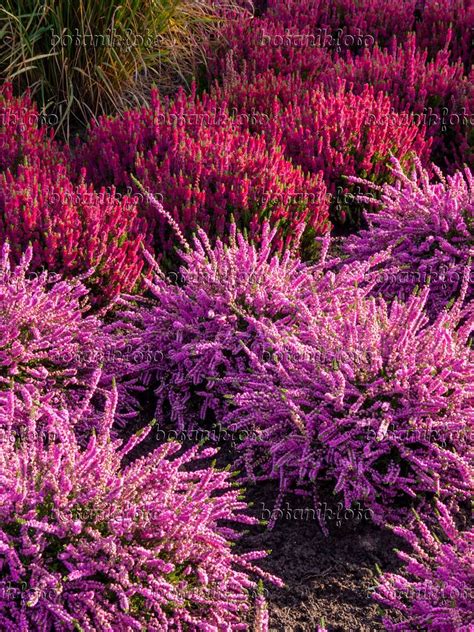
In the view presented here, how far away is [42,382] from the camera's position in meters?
3.49

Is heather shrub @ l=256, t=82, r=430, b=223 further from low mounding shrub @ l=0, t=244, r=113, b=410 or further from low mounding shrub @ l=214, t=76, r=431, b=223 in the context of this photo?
low mounding shrub @ l=0, t=244, r=113, b=410

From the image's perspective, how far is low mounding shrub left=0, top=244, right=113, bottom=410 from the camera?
3.43 meters

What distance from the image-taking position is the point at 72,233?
3.99 m

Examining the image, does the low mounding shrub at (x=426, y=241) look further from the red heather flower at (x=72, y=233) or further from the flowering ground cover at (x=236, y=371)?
the red heather flower at (x=72, y=233)

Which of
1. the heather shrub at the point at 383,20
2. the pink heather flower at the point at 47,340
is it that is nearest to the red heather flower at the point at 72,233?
the pink heather flower at the point at 47,340

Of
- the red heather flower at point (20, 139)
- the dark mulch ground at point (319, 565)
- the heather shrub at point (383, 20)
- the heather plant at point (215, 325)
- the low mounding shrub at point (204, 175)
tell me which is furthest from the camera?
the heather shrub at point (383, 20)

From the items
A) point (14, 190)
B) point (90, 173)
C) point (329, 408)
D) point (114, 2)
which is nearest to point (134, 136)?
point (90, 173)

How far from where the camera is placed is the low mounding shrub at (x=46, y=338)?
11.3 feet

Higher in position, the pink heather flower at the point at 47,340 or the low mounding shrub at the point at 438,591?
the pink heather flower at the point at 47,340

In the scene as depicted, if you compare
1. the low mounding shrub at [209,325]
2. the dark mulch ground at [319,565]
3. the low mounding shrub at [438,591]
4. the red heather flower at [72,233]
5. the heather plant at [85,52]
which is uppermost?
the heather plant at [85,52]

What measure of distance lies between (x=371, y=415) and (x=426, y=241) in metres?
1.48

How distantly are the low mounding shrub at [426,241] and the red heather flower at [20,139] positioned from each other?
2009 millimetres

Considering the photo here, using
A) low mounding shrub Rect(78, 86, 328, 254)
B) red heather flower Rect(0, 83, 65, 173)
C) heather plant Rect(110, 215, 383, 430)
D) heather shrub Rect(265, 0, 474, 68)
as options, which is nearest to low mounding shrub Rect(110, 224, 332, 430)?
heather plant Rect(110, 215, 383, 430)

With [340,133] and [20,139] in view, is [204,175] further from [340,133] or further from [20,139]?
[20,139]
